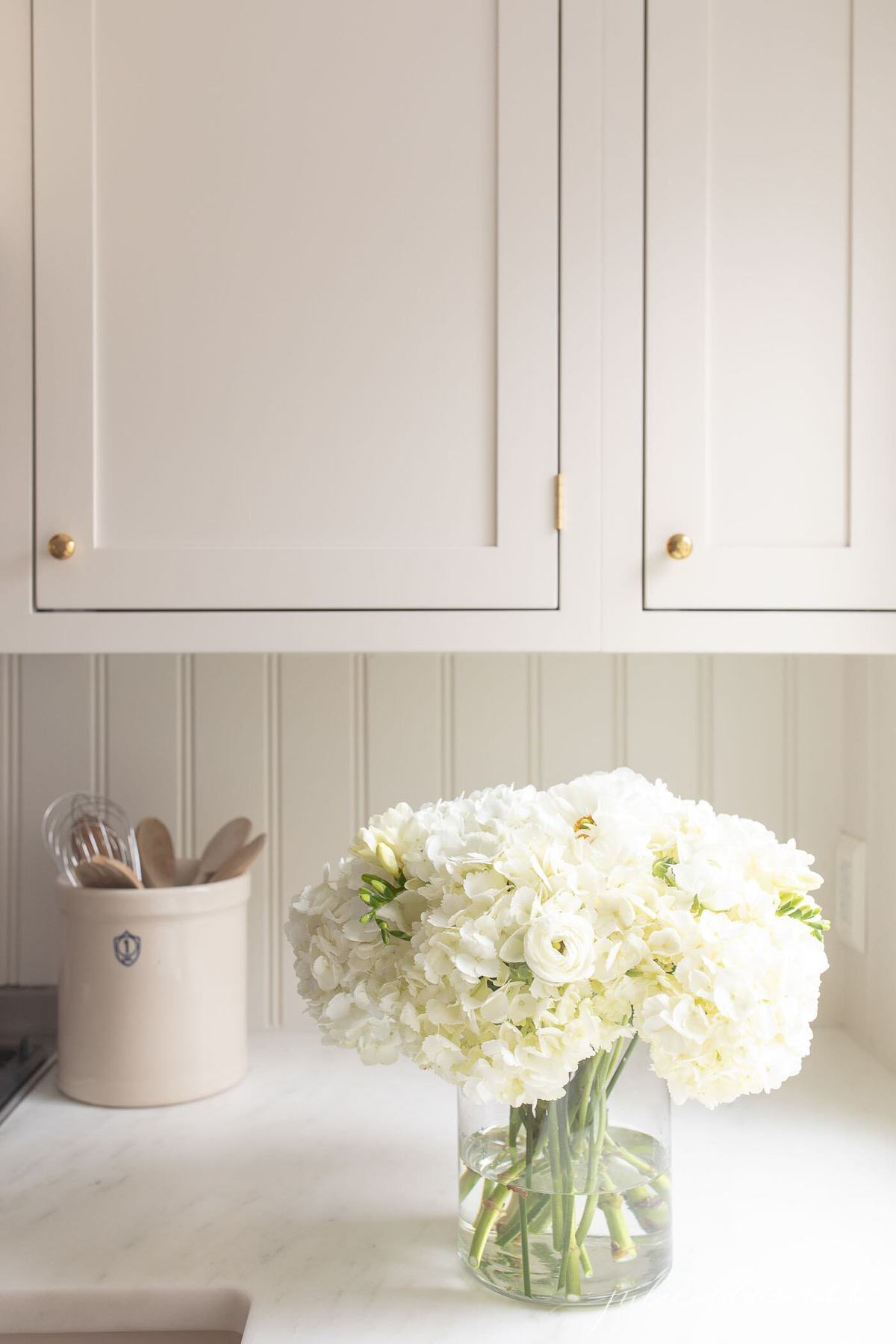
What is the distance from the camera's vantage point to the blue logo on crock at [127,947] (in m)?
1.13

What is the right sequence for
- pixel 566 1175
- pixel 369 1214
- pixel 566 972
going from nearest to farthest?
1. pixel 566 972
2. pixel 566 1175
3. pixel 369 1214

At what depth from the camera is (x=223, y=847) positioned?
1274 millimetres

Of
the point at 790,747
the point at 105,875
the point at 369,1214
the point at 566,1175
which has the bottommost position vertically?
the point at 369,1214

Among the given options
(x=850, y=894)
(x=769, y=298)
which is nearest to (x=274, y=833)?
(x=850, y=894)

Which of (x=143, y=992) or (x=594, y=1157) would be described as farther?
(x=143, y=992)

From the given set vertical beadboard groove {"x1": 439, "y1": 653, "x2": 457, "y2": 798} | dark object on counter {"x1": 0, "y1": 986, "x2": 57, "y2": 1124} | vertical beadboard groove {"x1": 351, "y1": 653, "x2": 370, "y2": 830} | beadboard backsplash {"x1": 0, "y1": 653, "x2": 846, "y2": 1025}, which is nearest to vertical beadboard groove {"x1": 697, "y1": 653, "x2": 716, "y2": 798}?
beadboard backsplash {"x1": 0, "y1": 653, "x2": 846, "y2": 1025}

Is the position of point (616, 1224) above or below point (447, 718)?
below

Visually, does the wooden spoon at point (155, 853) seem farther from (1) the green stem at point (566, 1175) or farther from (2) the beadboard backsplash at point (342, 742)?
(1) the green stem at point (566, 1175)

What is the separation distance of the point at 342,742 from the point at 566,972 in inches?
28.5

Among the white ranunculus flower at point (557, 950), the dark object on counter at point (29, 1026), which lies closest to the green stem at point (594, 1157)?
the white ranunculus flower at point (557, 950)

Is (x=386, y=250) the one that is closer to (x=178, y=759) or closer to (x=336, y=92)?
(x=336, y=92)

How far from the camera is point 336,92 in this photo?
1010 mm

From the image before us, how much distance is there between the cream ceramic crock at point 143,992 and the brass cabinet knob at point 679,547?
569 millimetres

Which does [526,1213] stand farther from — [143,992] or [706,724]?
[706,724]
